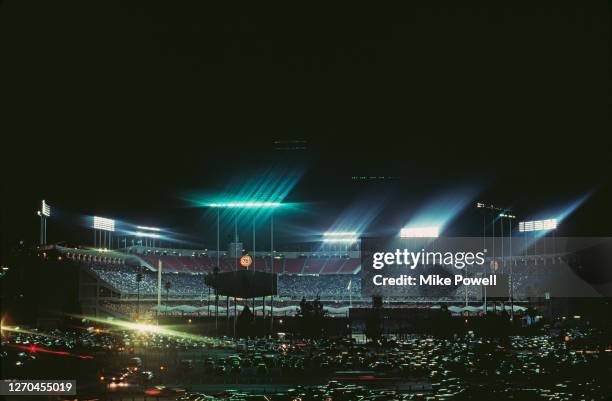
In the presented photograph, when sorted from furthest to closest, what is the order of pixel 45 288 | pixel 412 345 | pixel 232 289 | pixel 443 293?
pixel 443 293
pixel 45 288
pixel 232 289
pixel 412 345

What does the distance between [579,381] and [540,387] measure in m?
2.97

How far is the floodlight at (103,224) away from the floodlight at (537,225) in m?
56.0

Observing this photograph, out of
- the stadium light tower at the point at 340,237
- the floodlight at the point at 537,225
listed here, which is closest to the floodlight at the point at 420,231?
the floodlight at the point at 537,225

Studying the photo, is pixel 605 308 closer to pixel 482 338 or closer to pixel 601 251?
pixel 601 251

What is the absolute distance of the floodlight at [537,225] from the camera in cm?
8262

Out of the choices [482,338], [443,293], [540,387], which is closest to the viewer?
[540,387]

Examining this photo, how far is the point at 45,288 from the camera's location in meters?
73.2

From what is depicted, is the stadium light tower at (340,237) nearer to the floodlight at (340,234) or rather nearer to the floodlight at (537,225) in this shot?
the floodlight at (340,234)

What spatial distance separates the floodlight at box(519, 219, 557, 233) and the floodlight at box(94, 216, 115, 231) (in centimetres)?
5599

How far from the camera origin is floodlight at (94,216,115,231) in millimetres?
101188

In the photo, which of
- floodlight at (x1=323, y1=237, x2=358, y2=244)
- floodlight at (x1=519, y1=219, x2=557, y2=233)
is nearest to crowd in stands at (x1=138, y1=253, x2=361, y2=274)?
floodlight at (x1=323, y1=237, x2=358, y2=244)

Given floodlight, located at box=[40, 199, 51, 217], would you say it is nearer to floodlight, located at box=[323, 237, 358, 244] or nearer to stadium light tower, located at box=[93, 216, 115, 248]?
stadium light tower, located at box=[93, 216, 115, 248]

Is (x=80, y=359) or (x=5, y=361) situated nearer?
(x=5, y=361)

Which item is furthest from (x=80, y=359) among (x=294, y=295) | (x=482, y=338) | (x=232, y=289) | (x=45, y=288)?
(x=294, y=295)
